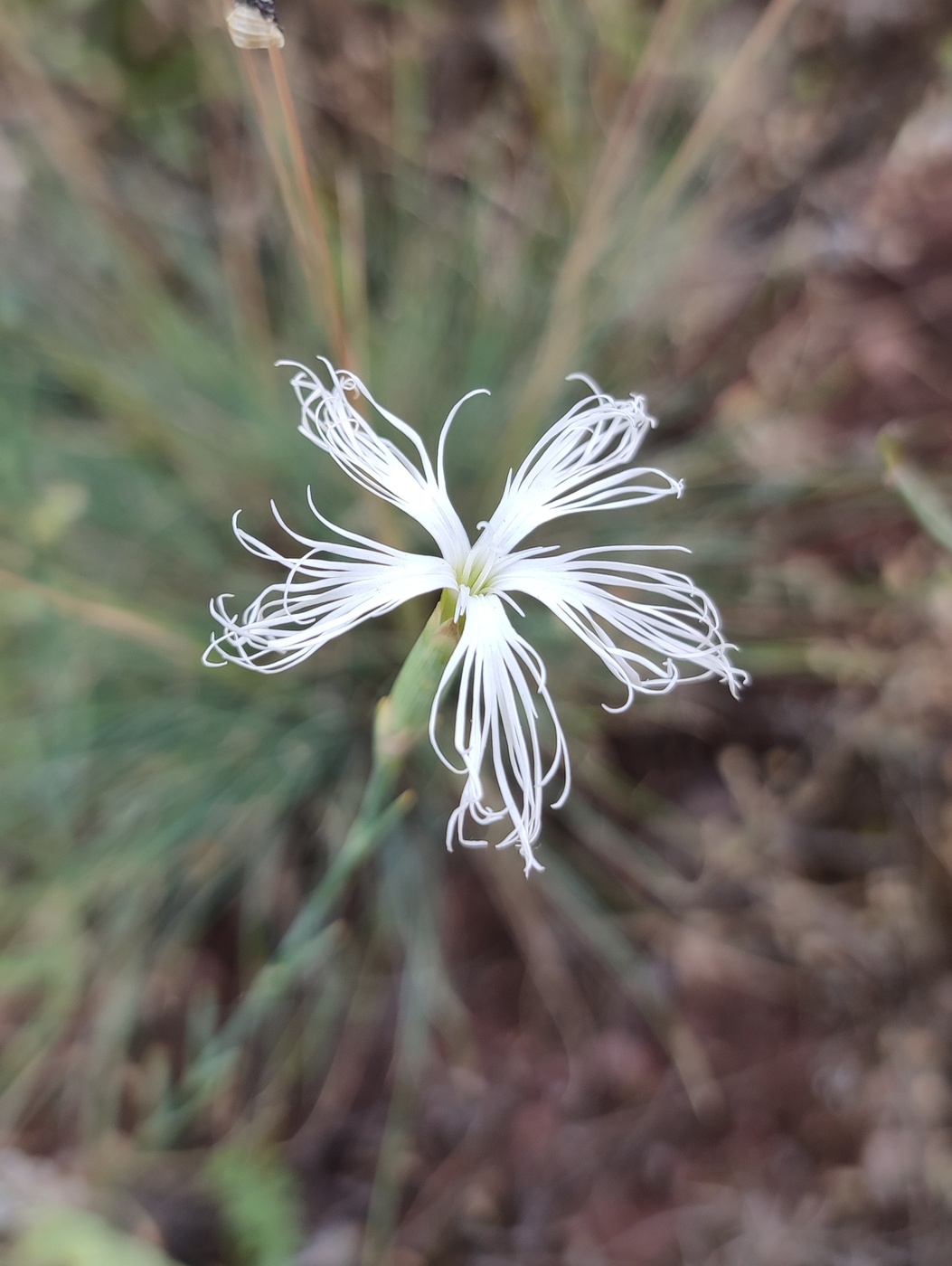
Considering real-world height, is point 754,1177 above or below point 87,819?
below

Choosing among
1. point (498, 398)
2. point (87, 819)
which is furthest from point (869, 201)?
point (87, 819)

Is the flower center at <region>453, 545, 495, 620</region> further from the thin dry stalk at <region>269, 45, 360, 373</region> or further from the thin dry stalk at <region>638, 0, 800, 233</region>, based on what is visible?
the thin dry stalk at <region>638, 0, 800, 233</region>

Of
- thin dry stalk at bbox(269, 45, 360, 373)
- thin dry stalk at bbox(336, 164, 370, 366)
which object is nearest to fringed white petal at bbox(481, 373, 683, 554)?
thin dry stalk at bbox(269, 45, 360, 373)

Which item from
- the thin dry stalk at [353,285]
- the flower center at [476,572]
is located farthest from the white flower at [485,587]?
the thin dry stalk at [353,285]

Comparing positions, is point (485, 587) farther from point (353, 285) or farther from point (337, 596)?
point (353, 285)

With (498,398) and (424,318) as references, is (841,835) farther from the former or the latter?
(424,318)

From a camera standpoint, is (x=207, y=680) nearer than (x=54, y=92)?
Yes

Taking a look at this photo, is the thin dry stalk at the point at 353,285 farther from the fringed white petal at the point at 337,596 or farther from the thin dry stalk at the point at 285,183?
the fringed white petal at the point at 337,596
